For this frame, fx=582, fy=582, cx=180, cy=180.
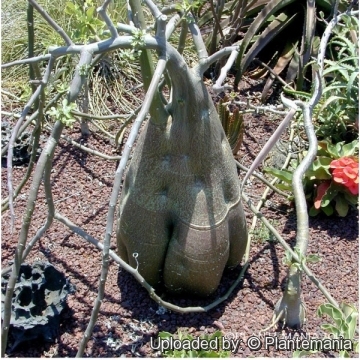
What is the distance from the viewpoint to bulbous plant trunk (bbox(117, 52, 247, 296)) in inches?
65.2

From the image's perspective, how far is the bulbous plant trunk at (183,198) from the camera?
1.66m

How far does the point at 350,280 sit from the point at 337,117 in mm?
867

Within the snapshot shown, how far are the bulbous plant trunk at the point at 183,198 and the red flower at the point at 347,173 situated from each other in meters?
0.58

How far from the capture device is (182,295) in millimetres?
1971

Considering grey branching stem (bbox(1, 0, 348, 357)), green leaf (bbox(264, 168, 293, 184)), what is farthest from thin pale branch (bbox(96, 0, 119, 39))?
green leaf (bbox(264, 168, 293, 184))

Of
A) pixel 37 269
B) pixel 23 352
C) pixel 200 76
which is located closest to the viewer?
pixel 200 76

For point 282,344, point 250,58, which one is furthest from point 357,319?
point 250,58

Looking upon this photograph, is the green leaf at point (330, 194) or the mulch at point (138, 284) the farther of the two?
the green leaf at point (330, 194)

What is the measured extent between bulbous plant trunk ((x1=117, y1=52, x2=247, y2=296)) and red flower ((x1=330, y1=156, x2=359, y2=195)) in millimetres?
577

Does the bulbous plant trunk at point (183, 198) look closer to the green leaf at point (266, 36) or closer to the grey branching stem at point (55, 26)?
the grey branching stem at point (55, 26)

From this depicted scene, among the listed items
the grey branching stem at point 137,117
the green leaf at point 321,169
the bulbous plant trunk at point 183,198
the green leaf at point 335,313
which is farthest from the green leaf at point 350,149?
the green leaf at point 335,313

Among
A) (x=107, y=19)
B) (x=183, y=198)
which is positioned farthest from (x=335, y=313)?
(x=107, y=19)

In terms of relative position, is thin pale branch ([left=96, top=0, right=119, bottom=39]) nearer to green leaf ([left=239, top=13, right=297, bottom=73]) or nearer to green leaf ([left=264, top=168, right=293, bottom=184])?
green leaf ([left=264, top=168, right=293, bottom=184])

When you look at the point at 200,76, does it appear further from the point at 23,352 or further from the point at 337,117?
the point at 337,117
